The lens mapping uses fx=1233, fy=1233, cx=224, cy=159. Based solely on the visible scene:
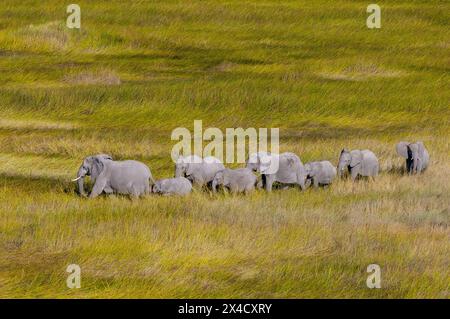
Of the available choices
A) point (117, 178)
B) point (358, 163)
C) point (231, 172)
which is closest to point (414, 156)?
point (358, 163)

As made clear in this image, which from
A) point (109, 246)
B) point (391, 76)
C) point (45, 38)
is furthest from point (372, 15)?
point (109, 246)

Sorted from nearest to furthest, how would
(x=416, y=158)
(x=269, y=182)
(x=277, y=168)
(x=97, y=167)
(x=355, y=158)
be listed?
(x=97, y=167) → (x=269, y=182) → (x=277, y=168) → (x=355, y=158) → (x=416, y=158)

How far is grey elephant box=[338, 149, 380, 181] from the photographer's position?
81.5 ft

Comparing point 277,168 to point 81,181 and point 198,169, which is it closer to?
point 198,169

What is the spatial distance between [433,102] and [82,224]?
2273 centimetres

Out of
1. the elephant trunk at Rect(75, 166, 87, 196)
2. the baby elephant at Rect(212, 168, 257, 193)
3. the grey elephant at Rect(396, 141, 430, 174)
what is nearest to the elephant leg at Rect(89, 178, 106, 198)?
the elephant trunk at Rect(75, 166, 87, 196)

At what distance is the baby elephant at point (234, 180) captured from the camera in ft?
74.3

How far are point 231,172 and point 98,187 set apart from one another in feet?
8.23

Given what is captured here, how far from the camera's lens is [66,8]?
55.0 metres

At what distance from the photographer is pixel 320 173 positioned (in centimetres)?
2380

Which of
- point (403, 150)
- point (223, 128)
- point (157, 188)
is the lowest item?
point (157, 188)

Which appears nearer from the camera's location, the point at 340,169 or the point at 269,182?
the point at 269,182

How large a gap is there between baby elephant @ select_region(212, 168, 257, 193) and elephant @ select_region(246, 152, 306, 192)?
62 cm

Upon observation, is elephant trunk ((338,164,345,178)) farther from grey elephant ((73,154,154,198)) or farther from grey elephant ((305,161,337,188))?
grey elephant ((73,154,154,198))
